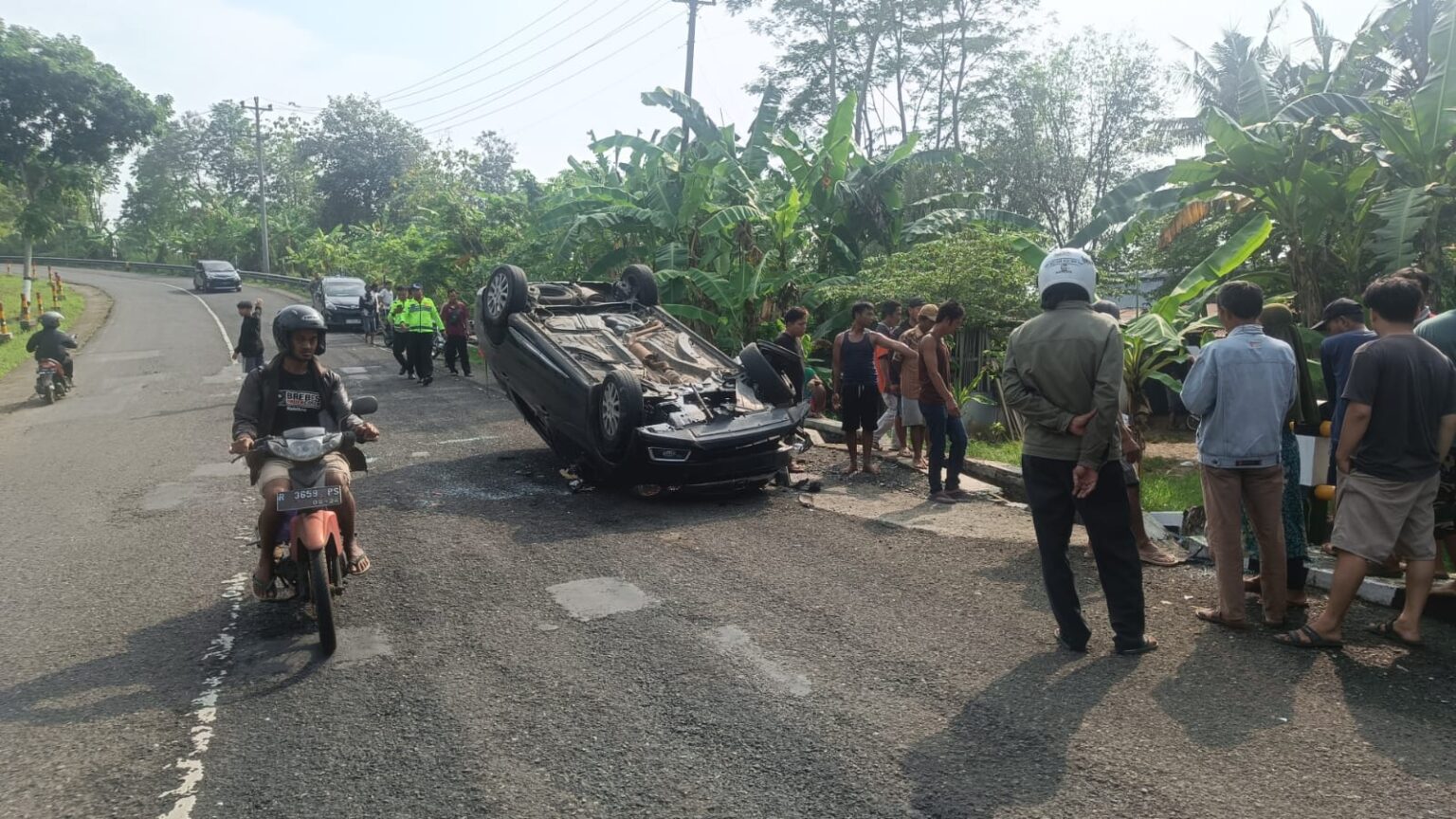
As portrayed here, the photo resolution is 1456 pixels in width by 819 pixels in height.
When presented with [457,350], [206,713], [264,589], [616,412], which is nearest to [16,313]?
[457,350]

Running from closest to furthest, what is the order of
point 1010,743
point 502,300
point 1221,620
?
point 1010,743
point 1221,620
point 502,300

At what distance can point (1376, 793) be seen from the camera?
3713mm

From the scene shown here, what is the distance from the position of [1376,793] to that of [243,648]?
5200mm

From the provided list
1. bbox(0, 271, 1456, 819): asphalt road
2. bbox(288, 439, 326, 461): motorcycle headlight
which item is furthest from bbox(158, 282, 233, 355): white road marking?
bbox(288, 439, 326, 461): motorcycle headlight

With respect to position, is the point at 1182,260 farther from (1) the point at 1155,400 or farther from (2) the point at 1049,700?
(2) the point at 1049,700

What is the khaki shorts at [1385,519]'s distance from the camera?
501cm

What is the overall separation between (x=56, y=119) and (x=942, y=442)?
30.2 metres

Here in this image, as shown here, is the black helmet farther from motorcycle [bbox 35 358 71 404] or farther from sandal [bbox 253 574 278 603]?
motorcycle [bbox 35 358 71 404]

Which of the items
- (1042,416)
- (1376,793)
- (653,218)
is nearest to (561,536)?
(1042,416)

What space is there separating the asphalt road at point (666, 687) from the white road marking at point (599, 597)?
24 millimetres

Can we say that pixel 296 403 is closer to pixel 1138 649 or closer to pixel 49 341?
pixel 1138 649

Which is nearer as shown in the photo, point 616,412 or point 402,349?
point 616,412

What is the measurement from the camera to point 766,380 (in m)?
9.71

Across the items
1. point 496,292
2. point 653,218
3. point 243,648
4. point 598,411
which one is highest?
point 653,218
